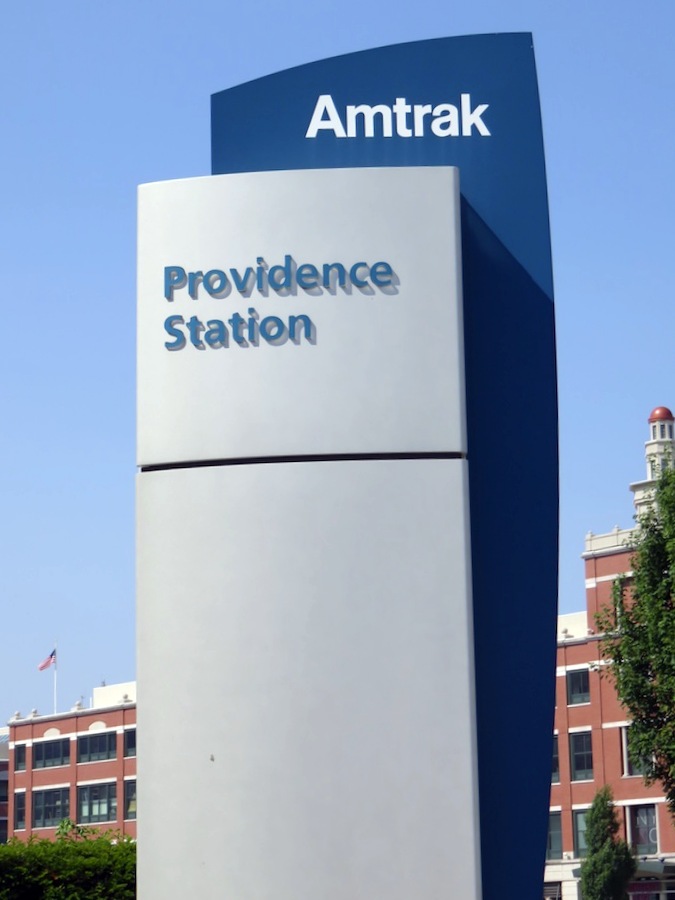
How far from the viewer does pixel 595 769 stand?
194 ft

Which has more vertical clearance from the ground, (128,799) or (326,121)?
(326,121)

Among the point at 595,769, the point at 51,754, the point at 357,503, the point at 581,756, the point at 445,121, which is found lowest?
the point at 595,769

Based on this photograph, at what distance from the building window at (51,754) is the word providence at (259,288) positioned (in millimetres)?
73562

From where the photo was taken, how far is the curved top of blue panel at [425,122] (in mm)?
10914

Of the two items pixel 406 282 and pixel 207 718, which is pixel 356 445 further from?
pixel 207 718

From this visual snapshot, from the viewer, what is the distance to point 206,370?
33.7 feet

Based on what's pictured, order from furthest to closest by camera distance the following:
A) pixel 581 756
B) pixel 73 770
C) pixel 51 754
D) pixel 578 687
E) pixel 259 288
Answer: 1. pixel 51 754
2. pixel 73 770
3. pixel 578 687
4. pixel 581 756
5. pixel 259 288

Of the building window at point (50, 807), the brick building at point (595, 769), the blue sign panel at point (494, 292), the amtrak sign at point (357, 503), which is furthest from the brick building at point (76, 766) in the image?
the amtrak sign at point (357, 503)

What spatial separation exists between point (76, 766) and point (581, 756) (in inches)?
1206

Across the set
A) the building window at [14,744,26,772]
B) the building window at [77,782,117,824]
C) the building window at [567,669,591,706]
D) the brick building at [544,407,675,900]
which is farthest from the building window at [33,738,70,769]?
the building window at [567,669,591,706]

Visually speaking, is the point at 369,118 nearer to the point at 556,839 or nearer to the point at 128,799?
the point at 556,839

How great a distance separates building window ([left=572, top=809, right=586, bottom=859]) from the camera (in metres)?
59.5

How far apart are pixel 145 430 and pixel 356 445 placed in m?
1.46

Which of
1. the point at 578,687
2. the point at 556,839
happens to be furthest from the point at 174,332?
the point at 556,839
